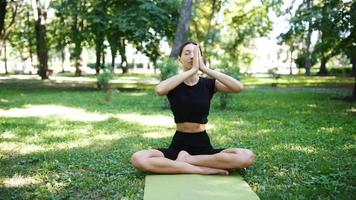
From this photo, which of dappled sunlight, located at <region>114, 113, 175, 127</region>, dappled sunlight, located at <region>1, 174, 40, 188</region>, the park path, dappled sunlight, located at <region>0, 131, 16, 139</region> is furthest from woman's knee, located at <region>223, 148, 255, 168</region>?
the park path

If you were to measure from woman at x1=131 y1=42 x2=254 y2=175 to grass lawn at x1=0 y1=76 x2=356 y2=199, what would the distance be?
0.23 m

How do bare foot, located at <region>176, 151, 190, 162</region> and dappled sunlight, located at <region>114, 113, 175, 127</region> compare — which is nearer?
bare foot, located at <region>176, 151, 190, 162</region>

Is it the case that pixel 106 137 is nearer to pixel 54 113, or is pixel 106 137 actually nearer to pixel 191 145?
pixel 191 145

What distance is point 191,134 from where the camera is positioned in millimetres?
4809

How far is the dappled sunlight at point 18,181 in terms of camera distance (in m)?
4.45

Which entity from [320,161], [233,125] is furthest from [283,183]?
[233,125]

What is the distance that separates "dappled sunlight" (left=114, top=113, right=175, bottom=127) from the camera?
347 inches

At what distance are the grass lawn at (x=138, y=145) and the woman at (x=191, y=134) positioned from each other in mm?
232

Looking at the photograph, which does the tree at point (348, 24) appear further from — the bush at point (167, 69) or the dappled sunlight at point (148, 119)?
the dappled sunlight at point (148, 119)

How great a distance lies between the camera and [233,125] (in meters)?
8.52

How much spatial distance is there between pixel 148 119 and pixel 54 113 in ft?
8.38

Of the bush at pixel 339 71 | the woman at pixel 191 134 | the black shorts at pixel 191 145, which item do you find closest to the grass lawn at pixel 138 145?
the woman at pixel 191 134

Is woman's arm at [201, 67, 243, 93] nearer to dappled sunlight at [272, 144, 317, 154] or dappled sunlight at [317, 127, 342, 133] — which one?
dappled sunlight at [272, 144, 317, 154]

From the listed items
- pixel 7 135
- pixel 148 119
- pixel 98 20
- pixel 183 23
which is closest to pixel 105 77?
pixel 98 20
